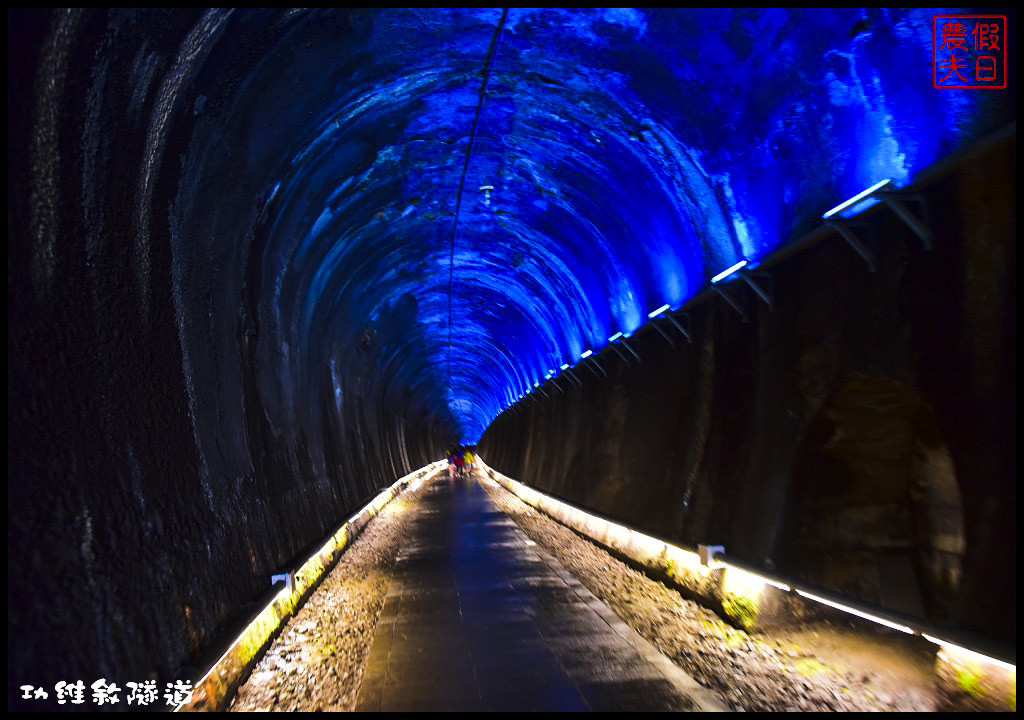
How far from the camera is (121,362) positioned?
173 inches

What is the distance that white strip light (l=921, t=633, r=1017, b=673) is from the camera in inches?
156

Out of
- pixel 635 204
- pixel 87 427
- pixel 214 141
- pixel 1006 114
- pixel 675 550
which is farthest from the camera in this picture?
pixel 635 204

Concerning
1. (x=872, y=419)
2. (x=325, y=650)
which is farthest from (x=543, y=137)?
(x=325, y=650)

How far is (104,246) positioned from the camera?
4.31 meters

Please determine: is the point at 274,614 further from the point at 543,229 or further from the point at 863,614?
the point at 543,229

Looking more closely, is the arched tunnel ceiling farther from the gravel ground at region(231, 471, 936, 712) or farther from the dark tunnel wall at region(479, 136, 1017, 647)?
the gravel ground at region(231, 471, 936, 712)

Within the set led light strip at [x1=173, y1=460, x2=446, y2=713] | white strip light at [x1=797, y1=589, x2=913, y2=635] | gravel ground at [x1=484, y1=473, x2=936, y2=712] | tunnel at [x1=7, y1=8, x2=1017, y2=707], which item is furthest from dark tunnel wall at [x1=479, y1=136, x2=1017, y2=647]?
led light strip at [x1=173, y1=460, x2=446, y2=713]

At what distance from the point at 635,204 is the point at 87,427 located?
758cm

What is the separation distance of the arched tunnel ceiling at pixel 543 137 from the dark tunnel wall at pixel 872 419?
0.70 meters

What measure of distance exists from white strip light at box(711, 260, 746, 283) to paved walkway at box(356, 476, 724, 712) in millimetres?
3886

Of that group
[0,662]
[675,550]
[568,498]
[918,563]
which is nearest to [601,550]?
[675,550]

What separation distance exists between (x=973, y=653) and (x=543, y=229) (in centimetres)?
957

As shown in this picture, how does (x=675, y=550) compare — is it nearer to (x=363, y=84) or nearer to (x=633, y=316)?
(x=633, y=316)

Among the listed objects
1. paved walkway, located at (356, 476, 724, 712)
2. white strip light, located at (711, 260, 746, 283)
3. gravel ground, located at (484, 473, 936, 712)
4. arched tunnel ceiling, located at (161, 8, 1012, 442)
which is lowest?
paved walkway, located at (356, 476, 724, 712)
